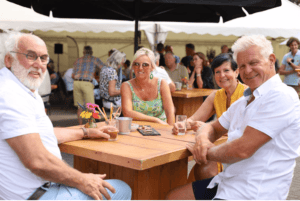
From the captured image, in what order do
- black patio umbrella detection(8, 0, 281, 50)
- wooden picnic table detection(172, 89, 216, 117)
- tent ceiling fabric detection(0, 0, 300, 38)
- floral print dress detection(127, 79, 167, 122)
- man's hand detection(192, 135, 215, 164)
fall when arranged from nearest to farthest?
man's hand detection(192, 135, 215, 164), floral print dress detection(127, 79, 167, 122), black patio umbrella detection(8, 0, 281, 50), wooden picnic table detection(172, 89, 216, 117), tent ceiling fabric detection(0, 0, 300, 38)

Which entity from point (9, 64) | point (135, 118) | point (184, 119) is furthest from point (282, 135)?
point (135, 118)

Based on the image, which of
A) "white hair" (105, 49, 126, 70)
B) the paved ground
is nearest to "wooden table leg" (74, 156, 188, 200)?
the paved ground

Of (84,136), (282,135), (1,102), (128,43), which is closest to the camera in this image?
(1,102)

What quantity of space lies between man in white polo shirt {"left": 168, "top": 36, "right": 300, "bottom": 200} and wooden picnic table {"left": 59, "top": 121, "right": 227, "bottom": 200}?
327mm

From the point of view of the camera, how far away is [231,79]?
2.88 meters

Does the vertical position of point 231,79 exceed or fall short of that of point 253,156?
it exceeds it

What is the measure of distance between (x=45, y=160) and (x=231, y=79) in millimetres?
1816

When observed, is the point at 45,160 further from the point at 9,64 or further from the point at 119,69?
the point at 119,69

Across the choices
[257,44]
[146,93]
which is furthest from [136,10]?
[257,44]

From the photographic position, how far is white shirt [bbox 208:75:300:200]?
1670 mm

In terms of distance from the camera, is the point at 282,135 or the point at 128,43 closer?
the point at 282,135

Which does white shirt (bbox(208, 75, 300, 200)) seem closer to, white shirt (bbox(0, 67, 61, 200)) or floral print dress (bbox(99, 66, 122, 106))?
white shirt (bbox(0, 67, 61, 200))

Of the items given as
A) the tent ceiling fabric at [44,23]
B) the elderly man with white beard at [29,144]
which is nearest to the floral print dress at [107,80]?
the tent ceiling fabric at [44,23]

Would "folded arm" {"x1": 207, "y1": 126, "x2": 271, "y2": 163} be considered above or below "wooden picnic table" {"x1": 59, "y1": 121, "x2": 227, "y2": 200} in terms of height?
above
